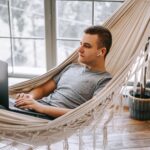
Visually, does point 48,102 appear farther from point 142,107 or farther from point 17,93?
point 142,107

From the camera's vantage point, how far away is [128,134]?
2.42 m

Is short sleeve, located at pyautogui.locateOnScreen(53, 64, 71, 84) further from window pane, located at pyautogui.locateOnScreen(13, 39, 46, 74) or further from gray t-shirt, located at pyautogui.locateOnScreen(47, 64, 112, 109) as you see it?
window pane, located at pyautogui.locateOnScreen(13, 39, 46, 74)

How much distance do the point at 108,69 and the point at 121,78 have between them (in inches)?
12.9

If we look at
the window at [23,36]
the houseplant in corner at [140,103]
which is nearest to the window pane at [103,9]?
the window at [23,36]

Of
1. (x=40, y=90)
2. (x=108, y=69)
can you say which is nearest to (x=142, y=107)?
(x=108, y=69)

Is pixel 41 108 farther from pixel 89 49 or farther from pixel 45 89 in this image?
pixel 89 49

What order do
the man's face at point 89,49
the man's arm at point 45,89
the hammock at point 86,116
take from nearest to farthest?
the hammock at point 86,116 → the man's face at point 89,49 → the man's arm at point 45,89

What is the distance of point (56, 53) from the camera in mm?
2891

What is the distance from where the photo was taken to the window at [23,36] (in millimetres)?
2854

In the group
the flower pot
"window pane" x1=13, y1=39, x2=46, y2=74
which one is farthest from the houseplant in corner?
"window pane" x1=13, y1=39, x2=46, y2=74

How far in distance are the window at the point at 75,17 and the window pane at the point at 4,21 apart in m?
0.46

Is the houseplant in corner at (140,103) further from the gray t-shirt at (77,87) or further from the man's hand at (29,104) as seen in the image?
the man's hand at (29,104)

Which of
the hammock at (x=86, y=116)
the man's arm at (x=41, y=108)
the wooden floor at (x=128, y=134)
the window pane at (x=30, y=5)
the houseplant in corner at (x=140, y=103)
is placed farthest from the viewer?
the window pane at (x=30, y=5)

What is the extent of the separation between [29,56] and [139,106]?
1.11 metres
